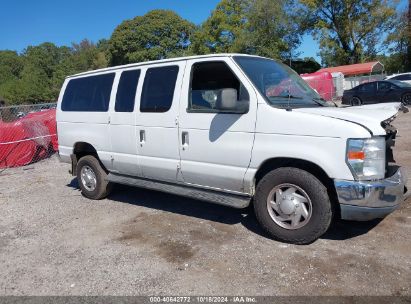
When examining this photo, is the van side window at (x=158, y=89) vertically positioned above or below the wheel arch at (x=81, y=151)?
above

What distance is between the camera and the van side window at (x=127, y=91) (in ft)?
18.5

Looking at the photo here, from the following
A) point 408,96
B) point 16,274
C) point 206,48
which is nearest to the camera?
point 16,274

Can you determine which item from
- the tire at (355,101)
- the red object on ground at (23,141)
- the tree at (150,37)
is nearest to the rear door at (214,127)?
the red object on ground at (23,141)

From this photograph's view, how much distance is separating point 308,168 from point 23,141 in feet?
28.1

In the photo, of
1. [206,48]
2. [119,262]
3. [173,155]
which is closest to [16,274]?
[119,262]

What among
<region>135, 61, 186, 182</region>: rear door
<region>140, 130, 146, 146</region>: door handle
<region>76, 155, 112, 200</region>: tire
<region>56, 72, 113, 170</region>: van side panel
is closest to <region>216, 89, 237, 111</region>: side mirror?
<region>135, 61, 186, 182</region>: rear door

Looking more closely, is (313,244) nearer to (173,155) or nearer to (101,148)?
(173,155)

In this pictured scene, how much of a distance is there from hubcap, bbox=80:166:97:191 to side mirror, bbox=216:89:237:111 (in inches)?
120

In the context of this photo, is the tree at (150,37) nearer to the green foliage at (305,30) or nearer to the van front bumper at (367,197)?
the green foliage at (305,30)

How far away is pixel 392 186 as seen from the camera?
3914mm

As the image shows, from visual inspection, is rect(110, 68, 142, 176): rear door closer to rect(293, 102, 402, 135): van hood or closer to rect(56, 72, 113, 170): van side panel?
rect(56, 72, 113, 170): van side panel

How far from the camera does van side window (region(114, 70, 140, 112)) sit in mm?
5625

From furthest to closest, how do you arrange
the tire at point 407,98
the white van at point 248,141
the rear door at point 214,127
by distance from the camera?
the tire at point 407,98, the rear door at point 214,127, the white van at point 248,141

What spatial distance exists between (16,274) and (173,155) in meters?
2.23
